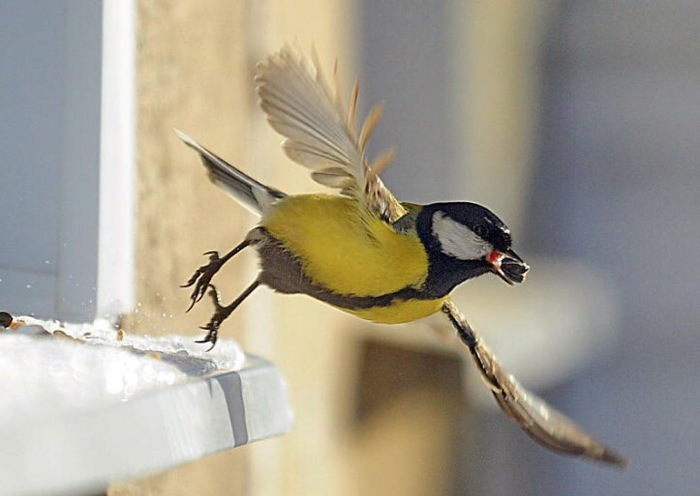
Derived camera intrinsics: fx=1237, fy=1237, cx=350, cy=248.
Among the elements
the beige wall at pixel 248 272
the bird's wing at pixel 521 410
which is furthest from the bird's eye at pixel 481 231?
the beige wall at pixel 248 272

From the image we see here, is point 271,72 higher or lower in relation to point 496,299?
higher

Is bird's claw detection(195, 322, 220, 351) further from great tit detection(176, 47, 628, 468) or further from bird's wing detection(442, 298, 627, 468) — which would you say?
bird's wing detection(442, 298, 627, 468)

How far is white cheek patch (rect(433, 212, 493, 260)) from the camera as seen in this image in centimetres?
130

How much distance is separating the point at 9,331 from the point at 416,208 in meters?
0.49

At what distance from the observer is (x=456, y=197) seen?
11.6 ft

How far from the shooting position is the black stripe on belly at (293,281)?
1227mm

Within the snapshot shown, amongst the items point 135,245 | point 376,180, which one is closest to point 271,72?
point 376,180

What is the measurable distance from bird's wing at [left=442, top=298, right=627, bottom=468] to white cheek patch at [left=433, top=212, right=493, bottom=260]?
99mm

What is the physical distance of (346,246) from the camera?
1.23 meters

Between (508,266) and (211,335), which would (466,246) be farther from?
(211,335)

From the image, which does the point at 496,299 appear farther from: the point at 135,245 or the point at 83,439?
the point at 83,439

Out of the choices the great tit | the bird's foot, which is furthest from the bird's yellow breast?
the bird's foot

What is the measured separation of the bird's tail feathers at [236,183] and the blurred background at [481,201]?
6cm

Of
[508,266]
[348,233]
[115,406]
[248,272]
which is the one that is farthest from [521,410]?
[115,406]
